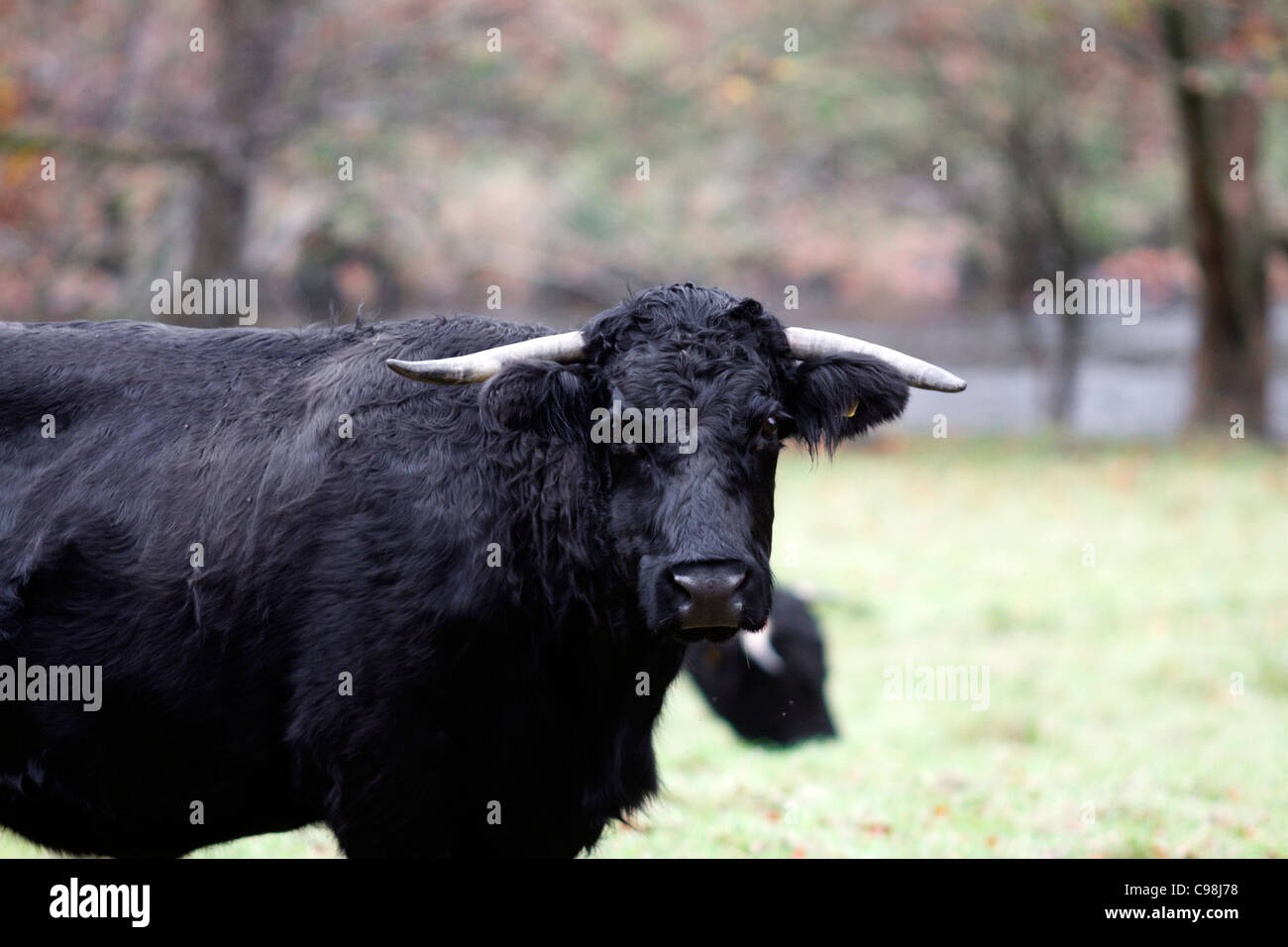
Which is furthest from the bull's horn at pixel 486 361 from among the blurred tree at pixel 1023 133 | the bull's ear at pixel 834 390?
the blurred tree at pixel 1023 133

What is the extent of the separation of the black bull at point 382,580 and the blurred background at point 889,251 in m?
1.16

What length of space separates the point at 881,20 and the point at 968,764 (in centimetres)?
1526

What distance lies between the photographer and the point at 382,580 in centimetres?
420

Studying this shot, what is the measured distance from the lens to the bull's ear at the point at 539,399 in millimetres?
4277

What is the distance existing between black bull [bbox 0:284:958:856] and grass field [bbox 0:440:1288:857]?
2.25ft

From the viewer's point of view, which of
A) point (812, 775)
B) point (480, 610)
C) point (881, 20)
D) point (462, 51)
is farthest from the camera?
point (881, 20)

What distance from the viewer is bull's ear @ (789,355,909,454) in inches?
182

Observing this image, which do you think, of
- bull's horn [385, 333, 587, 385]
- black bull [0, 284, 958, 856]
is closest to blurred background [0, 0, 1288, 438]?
black bull [0, 284, 958, 856]

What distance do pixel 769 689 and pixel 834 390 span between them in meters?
4.48

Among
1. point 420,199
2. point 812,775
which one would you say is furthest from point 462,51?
point 812,775

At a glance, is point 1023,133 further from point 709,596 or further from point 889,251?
point 709,596

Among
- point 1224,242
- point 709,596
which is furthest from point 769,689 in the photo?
point 1224,242
